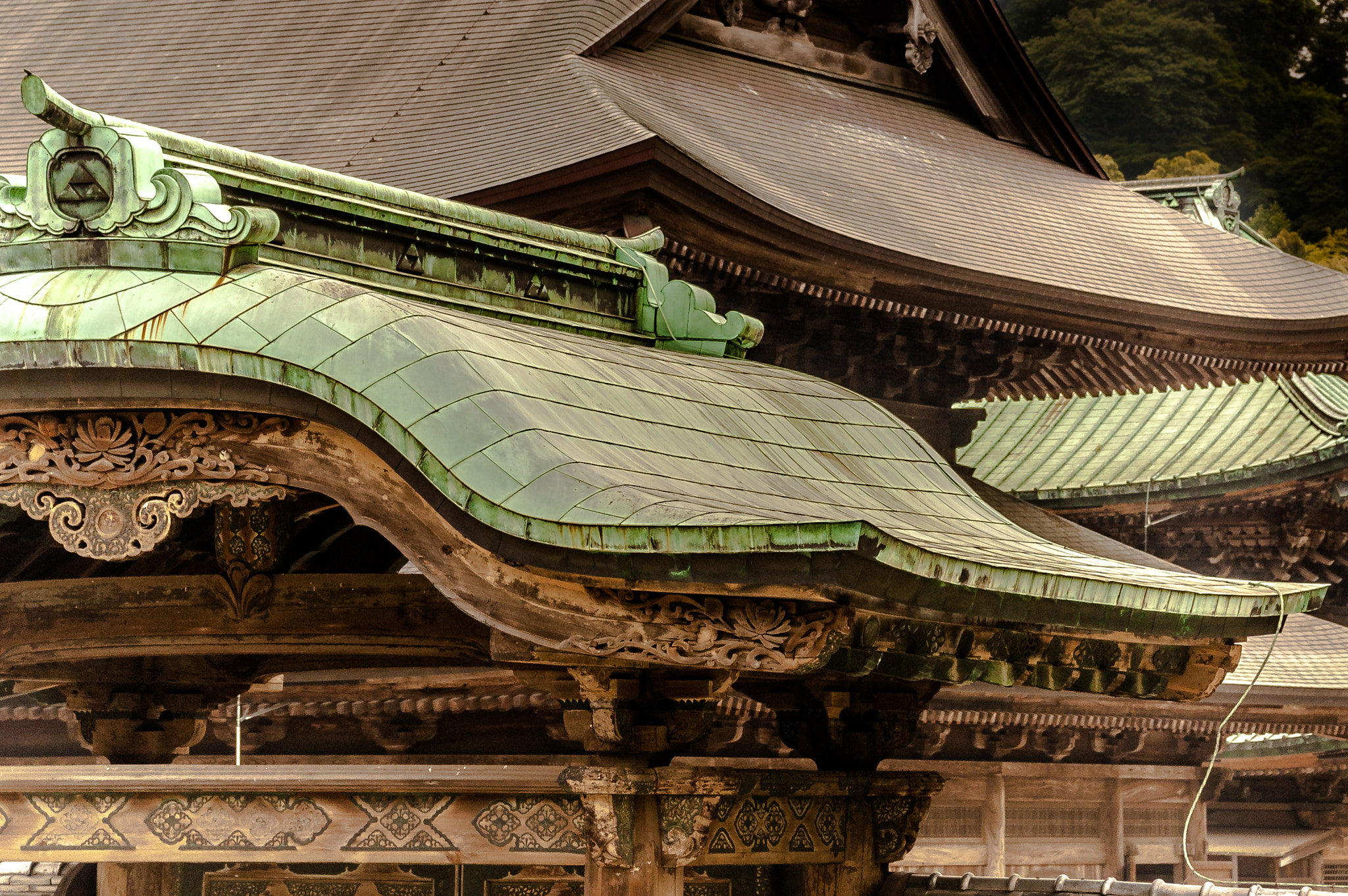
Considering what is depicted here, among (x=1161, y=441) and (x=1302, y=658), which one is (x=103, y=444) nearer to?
(x=1302, y=658)

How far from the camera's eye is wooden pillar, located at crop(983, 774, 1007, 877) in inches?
493

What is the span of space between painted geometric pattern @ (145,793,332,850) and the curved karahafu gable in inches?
39.6

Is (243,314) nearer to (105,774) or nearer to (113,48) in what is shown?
(105,774)

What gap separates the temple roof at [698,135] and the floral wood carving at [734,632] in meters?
5.82

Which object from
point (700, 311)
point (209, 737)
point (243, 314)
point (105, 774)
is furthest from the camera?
point (209, 737)

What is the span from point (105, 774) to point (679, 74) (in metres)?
8.13

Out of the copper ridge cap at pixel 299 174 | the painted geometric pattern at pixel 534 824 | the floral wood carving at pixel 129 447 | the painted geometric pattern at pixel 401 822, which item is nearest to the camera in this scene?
the copper ridge cap at pixel 299 174

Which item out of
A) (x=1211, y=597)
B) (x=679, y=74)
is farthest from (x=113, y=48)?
(x=1211, y=597)

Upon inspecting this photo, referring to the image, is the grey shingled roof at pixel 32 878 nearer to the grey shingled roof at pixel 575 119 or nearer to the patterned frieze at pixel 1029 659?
the grey shingled roof at pixel 575 119

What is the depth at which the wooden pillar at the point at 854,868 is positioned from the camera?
5730mm

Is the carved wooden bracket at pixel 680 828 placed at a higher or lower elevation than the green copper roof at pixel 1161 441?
lower

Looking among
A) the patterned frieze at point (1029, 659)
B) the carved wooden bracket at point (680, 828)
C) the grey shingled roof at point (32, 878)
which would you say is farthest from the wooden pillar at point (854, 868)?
the grey shingled roof at point (32, 878)

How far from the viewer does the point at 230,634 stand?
5.82 metres

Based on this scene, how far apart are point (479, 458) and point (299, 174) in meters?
1.33
